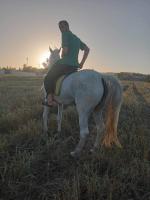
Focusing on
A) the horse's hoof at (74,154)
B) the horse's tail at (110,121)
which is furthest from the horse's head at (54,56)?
the horse's hoof at (74,154)

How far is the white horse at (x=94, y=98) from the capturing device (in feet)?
21.7

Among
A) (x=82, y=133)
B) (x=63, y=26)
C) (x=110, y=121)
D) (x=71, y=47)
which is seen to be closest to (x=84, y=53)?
(x=71, y=47)

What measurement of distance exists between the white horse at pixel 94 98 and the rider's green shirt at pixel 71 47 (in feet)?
1.37

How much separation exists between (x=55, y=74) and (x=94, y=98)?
1.25 metres

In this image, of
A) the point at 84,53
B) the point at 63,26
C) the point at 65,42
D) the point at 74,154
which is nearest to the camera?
the point at 74,154

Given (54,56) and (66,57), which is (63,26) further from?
(54,56)

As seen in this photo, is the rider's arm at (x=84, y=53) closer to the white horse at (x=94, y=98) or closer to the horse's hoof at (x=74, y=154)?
the white horse at (x=94, y=98)

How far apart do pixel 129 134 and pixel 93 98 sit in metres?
1.89

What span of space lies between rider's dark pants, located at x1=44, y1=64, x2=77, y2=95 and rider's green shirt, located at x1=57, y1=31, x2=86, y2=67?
0.10m

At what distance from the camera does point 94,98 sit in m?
6.59

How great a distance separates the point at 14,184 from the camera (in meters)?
5.11

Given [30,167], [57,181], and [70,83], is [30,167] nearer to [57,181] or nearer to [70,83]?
[57,181]

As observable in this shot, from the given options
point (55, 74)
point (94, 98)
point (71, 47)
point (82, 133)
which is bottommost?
point (82, 133)

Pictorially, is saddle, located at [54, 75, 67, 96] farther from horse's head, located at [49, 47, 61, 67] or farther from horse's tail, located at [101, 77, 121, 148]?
horse's head, located at [49, 47, 61, 67]
